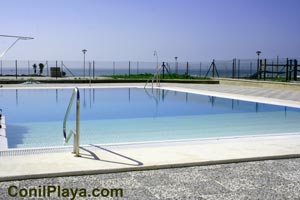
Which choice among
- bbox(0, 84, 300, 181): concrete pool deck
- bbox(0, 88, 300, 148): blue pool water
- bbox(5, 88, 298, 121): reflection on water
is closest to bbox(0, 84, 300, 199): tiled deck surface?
bbox(0, 84, 300, 181): concrete pool deck

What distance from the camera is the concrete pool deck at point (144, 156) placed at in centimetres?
398

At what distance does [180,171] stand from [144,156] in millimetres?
629

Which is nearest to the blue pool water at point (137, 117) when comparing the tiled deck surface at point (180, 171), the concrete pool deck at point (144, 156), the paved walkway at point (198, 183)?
the concrete pool deck at point (144, 156)

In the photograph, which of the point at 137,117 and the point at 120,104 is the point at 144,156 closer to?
the point at 137,117

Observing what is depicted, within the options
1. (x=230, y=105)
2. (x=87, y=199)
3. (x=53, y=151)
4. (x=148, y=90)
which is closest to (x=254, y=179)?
(x=87, y=199)

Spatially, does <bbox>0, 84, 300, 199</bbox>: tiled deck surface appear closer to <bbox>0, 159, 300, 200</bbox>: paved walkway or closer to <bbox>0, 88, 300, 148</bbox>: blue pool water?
<bbox>0, 159, 300, 200</bbox>: paved walkway

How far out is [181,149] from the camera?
5.02 m

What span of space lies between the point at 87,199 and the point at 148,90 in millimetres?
13736

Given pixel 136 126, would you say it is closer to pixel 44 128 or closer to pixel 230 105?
pixel 44 128

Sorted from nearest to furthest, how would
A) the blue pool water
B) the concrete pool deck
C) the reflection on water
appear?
the concrete pool deck
the blue pool water
the reflection on water

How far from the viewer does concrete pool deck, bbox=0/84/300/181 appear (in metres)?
3.98

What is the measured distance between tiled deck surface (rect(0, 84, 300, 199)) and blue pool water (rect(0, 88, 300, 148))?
1928 millimetres

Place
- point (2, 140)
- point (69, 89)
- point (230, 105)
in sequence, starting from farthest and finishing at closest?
point (69, 89)
point (230, 105)
point (2, 140)

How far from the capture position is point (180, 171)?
4105 mm
